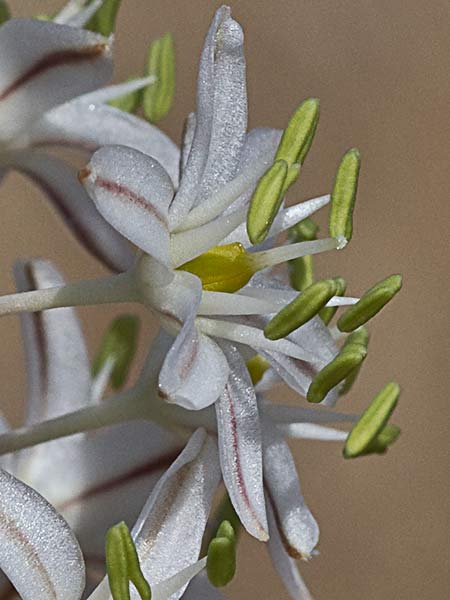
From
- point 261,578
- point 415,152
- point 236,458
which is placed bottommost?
point 261,578

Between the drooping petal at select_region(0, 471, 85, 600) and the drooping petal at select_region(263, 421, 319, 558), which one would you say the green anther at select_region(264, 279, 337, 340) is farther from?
the drooping petal at select_region(0, 471, 85, 600)

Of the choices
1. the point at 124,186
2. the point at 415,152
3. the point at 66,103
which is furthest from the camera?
the point at 415,152

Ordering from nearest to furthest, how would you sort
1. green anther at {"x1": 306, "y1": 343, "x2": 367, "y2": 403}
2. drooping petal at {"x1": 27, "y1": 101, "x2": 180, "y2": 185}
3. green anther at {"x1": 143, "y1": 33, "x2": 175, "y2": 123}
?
green anther at {"x1": 306, "y1": 343, "x2": 367, "y2": 403}, drooping petal at {"x1": 27, "y1": 101, "x2": 180, "y2": 185}, green anther at {"x1": 143, "y1": 33, "x2": 175, "y2": 123}

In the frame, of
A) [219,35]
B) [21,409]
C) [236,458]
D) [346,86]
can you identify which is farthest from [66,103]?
[346,86]

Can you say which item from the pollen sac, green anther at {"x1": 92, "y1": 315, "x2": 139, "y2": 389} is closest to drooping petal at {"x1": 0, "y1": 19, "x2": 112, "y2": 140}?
the pollen sac

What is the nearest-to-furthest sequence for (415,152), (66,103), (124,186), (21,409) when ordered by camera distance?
1. (124,186)
2. (66,103)
3. (21,409)
4. (415,152)

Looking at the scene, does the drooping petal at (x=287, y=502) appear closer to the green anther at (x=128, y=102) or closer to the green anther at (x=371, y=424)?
the green anther at (x=371, y=424)

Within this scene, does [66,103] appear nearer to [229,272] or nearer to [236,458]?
[229,272]
